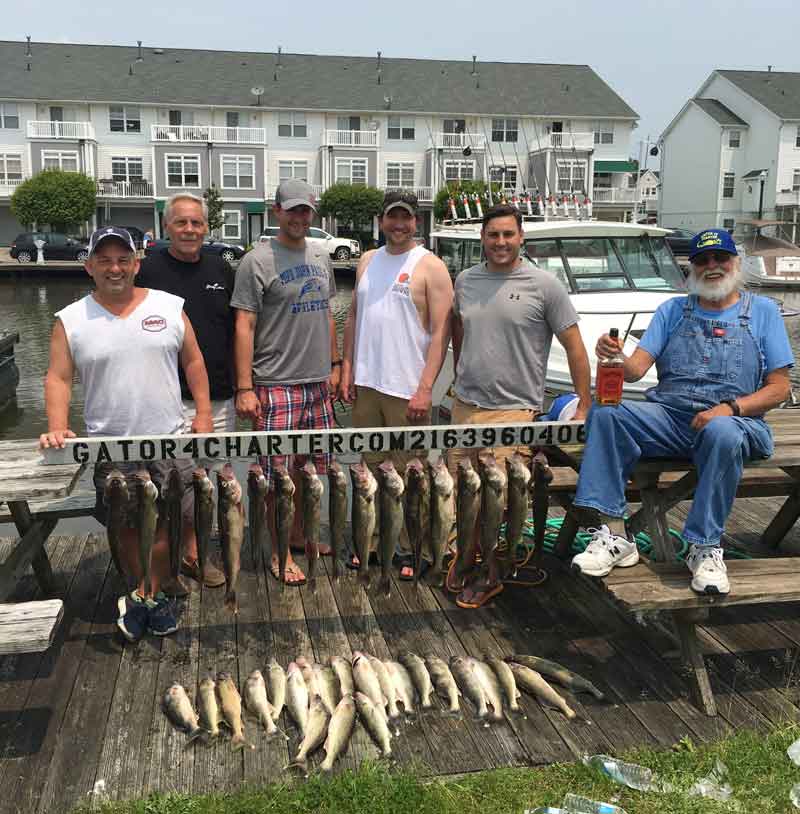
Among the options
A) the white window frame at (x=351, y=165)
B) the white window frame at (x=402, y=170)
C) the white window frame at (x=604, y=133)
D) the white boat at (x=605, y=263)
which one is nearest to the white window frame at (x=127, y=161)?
the white window frame at (x=351, y=165)

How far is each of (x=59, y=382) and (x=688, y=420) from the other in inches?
121

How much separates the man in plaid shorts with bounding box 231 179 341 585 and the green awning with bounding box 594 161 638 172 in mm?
54773

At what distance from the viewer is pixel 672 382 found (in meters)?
4.22

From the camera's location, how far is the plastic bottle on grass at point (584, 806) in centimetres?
302

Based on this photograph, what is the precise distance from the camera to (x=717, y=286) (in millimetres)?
4113

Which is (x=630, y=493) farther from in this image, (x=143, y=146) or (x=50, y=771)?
(x=143, y=146)

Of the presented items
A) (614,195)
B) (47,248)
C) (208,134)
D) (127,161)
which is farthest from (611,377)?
(614,195)

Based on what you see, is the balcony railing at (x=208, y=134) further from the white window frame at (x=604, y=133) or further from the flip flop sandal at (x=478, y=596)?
the flip flop sandal at (x=478, y=596)

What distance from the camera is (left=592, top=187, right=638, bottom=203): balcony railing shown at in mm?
54656

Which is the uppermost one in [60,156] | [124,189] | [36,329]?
[60,156]

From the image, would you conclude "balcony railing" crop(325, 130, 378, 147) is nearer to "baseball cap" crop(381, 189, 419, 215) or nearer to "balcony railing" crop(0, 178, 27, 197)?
"balcony railing" crop(0, 178, 27, 197)

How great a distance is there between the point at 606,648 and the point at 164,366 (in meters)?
2.66

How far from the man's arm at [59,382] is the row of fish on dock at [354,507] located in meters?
0.38

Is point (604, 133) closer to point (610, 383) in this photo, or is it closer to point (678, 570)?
point (610, 383)
